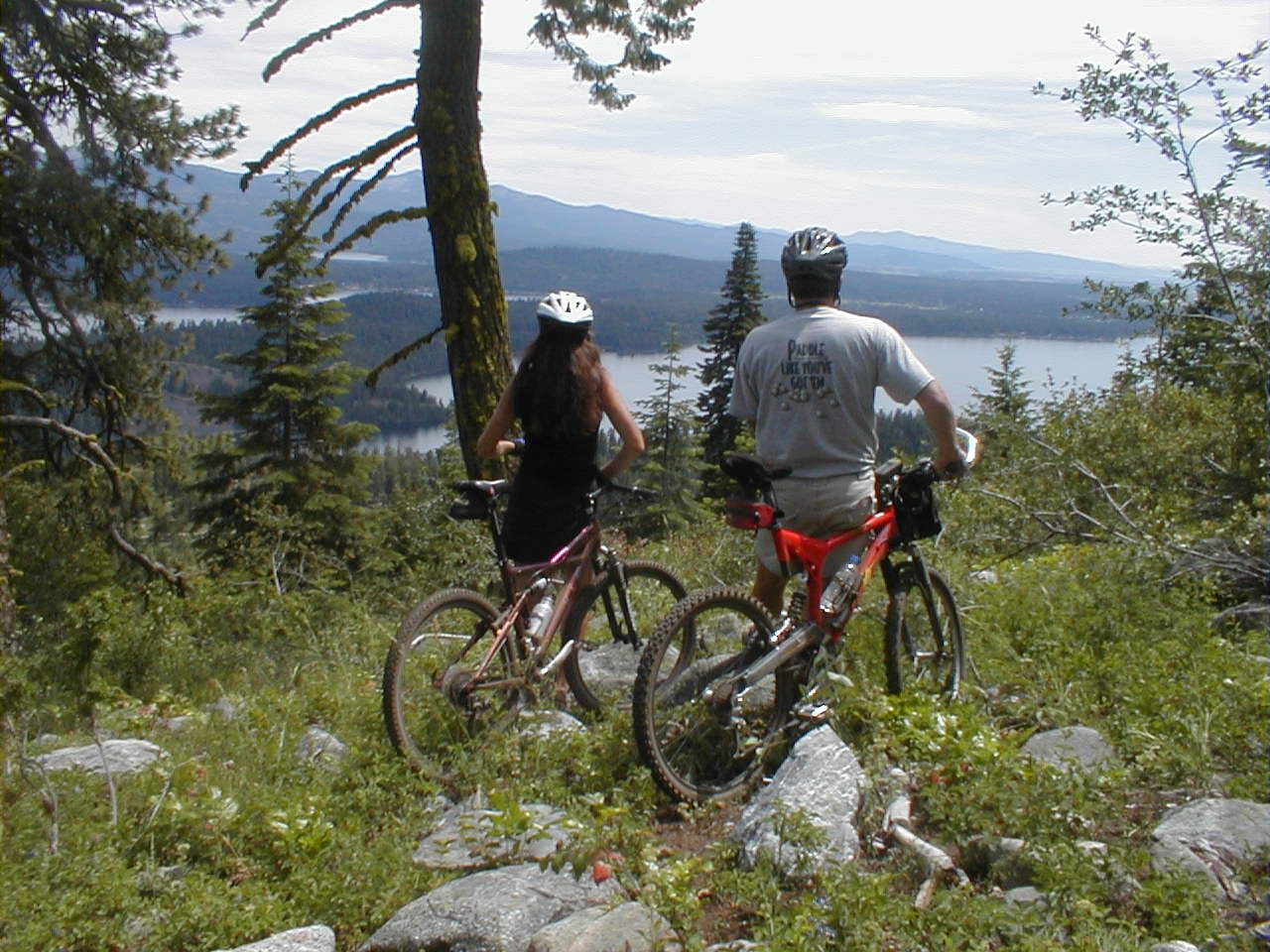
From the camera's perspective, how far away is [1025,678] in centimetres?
540

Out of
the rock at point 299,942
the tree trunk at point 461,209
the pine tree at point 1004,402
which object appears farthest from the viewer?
the pine tree at point 1004,402

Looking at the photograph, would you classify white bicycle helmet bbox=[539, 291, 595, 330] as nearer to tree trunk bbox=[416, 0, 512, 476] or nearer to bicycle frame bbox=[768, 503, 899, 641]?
bicycle frame bbox=[768, 503, 899, 641]

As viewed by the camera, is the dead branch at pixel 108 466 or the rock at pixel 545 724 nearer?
the rock at pixel 545 724

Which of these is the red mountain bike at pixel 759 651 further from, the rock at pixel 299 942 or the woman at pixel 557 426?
the rock at pixel 299 942

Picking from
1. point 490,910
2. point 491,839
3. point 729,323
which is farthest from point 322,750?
point 729,323

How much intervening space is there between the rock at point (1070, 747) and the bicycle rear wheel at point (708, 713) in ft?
3.29

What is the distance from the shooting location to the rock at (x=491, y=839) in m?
3.78

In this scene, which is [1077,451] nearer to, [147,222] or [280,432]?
[147,222]

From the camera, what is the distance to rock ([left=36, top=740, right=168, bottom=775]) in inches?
186

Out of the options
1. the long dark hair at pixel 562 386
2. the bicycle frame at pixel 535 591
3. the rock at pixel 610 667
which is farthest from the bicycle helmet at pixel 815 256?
the rock at pixel 610 667

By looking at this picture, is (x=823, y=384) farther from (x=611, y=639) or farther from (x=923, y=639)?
(x=611, y=639)

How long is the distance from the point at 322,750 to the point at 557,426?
68.6 inches

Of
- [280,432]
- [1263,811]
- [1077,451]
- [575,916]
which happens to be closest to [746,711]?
[575,916]

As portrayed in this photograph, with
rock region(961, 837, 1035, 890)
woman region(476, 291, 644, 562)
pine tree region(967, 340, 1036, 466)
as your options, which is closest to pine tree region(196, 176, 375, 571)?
pine tree region(967, 340, 1036, 466)
